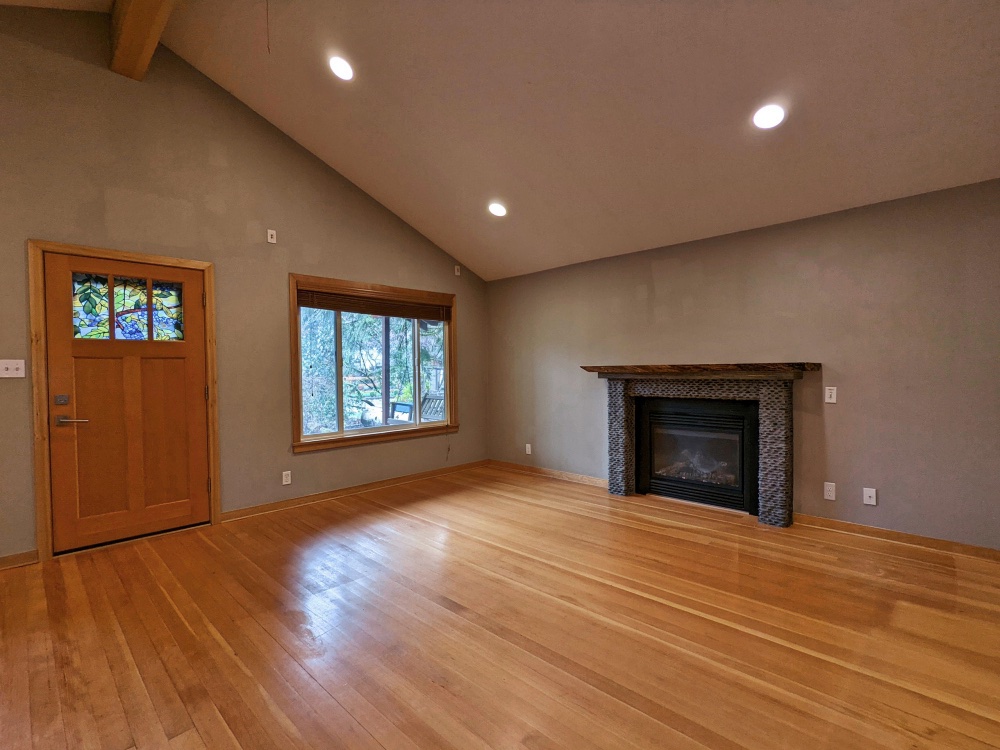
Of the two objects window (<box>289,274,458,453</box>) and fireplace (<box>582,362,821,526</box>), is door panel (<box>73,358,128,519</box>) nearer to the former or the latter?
window (<box>289,274,458,453</box>)

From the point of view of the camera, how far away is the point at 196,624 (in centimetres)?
226

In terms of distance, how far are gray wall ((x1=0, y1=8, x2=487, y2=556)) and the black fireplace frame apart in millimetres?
2363

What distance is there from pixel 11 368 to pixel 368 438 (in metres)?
2.57

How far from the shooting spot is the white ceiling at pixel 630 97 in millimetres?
2332

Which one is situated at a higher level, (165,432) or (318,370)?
(318,370)

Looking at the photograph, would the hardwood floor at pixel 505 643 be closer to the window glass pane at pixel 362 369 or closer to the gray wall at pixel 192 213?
the gray wall at pixel 192 213

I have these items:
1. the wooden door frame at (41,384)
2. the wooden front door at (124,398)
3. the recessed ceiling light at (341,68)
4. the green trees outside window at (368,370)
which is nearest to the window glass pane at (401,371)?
the green trees outside window at (368,370)

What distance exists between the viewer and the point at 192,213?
362 cm

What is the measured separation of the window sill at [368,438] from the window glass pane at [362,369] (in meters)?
0.17

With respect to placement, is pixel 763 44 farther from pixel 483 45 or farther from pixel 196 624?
pixel 196 624

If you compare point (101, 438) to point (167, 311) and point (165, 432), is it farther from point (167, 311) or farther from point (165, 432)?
point (167, 311)

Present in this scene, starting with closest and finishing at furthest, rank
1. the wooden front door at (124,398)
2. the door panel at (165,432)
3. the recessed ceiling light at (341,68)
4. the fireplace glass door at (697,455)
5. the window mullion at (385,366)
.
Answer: the wooden front door at (124,398)
the recessed ceiling light at (341,68)
the door panel at (165,432)
the fireplace glass door at (697,455)
the window mullion at (385,366)

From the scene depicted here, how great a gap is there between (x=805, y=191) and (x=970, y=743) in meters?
3.04

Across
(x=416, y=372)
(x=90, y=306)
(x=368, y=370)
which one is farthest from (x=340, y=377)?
(x=90, y=306)
